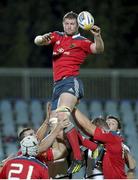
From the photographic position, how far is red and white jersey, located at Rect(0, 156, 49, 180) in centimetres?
834

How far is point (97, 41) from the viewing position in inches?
376

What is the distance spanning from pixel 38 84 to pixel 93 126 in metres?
8.87

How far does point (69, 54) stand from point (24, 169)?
1.91 meters

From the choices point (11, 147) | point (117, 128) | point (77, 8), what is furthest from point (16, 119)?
point (117, 128)

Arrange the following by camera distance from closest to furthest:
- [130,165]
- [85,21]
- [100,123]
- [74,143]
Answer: [85,21], [74,143], [100,123], [130,165]

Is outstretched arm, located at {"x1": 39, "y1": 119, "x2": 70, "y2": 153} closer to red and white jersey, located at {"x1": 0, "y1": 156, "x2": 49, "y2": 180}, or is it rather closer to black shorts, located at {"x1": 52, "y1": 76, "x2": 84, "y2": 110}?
red and white jersey, located at {"x1": 0, "y1": 156, "x2": 49, "y2": 180}

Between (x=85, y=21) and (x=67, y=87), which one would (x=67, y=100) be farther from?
(x=85, y=21)

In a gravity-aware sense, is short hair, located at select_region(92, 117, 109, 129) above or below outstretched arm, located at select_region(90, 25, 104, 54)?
below

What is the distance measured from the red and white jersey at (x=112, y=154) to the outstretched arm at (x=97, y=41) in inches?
35.7

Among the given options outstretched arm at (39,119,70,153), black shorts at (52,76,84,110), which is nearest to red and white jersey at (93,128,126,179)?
black shorts at (52,76,84,110)

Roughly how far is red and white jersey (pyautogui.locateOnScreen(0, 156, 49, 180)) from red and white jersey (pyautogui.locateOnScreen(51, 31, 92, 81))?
157 cm

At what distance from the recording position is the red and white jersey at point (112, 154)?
955cm

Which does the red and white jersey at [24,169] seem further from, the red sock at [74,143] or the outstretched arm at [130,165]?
the outstretched arm at [130,165]

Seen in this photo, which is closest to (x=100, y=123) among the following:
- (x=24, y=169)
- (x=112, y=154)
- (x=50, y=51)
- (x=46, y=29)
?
(x=112, y=154)
